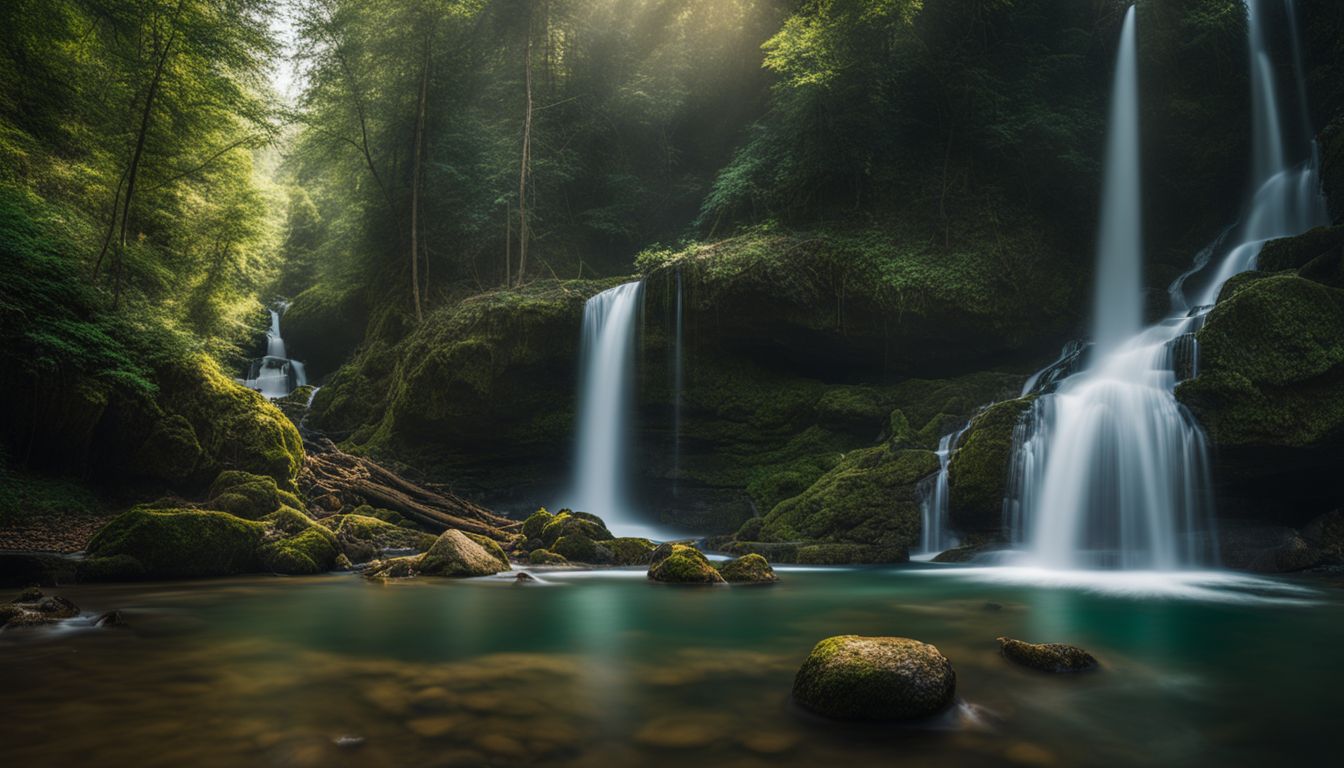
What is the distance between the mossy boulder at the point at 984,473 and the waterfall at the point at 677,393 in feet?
24.1

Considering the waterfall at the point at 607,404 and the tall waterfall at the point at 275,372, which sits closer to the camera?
the waterfall at the point at 607,404

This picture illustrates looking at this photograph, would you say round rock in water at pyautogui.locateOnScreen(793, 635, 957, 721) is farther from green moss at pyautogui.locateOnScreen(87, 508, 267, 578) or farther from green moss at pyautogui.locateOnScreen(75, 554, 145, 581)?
green moss at pyautogui.locateOnScreen(75, 554, 145, 581)

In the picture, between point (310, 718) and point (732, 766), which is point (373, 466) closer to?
point (310, 718)

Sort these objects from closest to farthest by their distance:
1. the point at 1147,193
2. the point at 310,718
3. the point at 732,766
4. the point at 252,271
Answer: the point at 732,766, the point at 310,718, the point at 1147,193, the point at 252,271

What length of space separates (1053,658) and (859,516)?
327 inches

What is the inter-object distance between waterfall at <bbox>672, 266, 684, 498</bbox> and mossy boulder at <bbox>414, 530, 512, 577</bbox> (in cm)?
843

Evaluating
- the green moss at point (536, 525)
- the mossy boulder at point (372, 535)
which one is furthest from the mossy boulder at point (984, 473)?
the mossy boulder at point (372, 535)

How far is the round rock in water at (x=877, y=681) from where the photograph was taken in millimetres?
3574

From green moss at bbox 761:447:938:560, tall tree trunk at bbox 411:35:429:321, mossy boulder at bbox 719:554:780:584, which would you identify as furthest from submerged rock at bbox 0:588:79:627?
tall tree trunk at bbox 411:35:429:321

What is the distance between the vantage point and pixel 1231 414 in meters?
10.0

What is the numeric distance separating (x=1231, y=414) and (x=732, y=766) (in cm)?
1051

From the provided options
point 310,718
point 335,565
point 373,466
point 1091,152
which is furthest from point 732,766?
point 1091,152

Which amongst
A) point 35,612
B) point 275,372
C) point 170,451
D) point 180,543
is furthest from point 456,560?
point 275,372

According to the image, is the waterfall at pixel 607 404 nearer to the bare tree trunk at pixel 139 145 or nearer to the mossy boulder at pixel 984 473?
the mossy boulder at pixel 984 473
